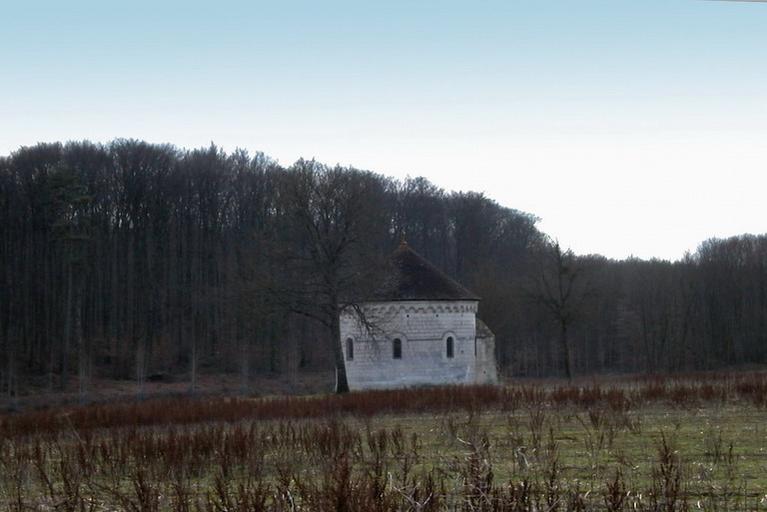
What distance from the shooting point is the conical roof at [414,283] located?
39.4 m

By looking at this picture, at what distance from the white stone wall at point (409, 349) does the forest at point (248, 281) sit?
2194mm

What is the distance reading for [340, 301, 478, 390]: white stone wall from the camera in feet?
129

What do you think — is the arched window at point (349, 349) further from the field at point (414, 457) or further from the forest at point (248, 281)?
the field at point (414, 457)

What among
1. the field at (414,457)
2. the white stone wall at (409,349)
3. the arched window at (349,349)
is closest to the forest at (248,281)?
the arched window at (349,349)

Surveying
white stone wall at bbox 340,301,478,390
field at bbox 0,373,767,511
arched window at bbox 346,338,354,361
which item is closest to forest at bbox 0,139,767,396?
arched window at bbox 346,338,354,361

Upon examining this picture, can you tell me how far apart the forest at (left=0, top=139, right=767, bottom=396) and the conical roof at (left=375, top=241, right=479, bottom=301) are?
173cm

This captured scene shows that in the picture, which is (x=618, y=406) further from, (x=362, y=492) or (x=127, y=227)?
(x=127, y=227)

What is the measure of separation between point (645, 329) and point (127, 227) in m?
28.6

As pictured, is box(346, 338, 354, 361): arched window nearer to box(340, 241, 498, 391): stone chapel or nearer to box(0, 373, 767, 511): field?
box(340, 241, 498, 391): stone chapel

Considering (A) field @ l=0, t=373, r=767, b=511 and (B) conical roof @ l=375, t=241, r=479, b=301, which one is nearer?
(A) field @ l=0, t=373, r=767, b=511

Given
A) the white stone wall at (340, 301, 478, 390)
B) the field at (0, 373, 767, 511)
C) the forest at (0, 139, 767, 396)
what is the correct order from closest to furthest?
the field at (0, 373, 767, 511) < the forest at (0, 139, 767, 396) < the white stone wall at (340, 301, 478, 390)

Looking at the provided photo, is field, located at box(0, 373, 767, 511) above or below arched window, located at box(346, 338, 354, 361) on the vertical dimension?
below

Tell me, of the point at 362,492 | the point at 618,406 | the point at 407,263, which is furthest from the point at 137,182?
the point at 362,492

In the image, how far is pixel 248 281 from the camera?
118 feet
